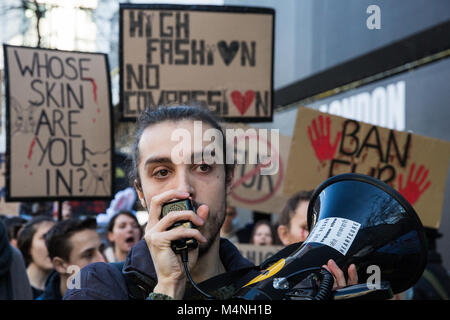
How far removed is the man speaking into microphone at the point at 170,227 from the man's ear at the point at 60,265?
1.67 metres

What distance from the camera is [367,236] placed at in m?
1.30

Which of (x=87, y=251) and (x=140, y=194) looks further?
(x=87, y=251)

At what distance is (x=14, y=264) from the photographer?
315 centimetres

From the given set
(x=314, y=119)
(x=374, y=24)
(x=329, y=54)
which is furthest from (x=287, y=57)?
(x=374, y=24)

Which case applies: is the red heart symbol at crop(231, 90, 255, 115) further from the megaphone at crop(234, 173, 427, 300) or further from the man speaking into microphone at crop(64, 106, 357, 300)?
the megaphone at crop(234, 173, 427, 300)

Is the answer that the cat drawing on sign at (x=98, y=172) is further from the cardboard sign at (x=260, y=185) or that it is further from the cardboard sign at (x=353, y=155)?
the cardboard sign at (x=353, y=155)

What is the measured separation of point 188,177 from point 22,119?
2.61m

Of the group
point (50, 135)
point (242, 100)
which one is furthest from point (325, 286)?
point (50, 135)

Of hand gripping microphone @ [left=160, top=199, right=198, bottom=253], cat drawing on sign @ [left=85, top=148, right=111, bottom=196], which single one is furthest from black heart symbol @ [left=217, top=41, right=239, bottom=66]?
hand gripping microphone @ [left=160, top=199, right=198, bottom=253]

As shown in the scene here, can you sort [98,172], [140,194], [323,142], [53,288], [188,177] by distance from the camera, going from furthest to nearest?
1. [98,172]
2. [323,142]
3. [53,288]
4. [140,194]
5. [188,177]

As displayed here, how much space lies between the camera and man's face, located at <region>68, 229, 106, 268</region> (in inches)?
121

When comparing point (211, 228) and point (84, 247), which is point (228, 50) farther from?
point (211, 228)

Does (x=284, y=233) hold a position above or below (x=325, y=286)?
below
